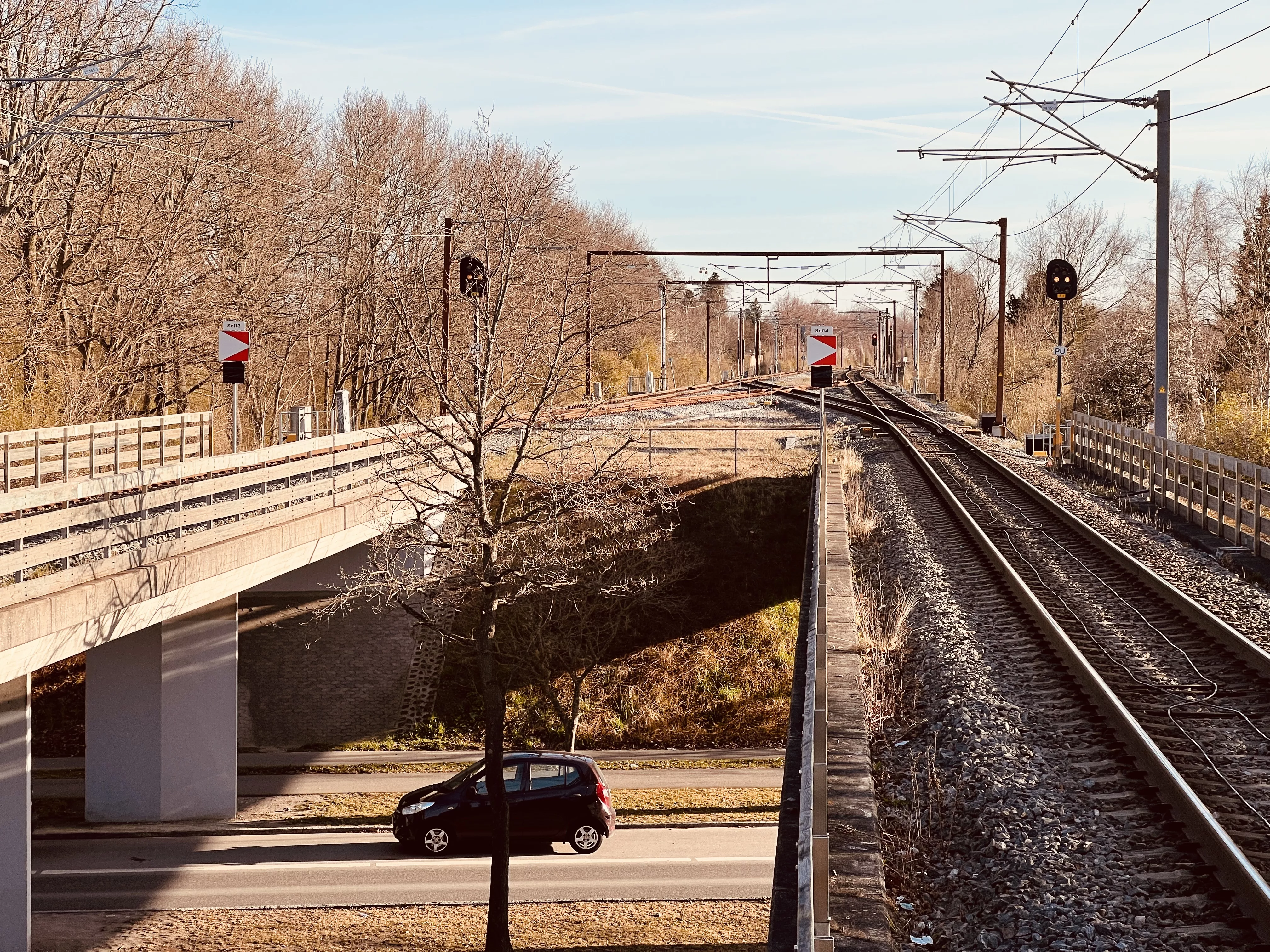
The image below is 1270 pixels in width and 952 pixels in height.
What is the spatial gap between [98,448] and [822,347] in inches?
520

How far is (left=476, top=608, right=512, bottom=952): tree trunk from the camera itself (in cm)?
1417

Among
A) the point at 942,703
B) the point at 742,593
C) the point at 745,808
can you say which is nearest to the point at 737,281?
the point at 742,593

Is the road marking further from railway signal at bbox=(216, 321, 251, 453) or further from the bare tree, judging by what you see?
the bare tree

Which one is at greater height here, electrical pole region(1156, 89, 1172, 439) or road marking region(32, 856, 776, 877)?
electrical pole region(1156, 89, 1172, 439)

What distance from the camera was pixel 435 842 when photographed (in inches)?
721

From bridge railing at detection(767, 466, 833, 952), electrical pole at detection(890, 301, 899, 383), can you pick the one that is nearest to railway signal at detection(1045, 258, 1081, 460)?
bridge railing at detection(767, 466, 833, 952)

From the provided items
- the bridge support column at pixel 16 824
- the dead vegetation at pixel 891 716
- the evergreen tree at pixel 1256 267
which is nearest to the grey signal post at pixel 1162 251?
the dead vegetation at pixel 891 716

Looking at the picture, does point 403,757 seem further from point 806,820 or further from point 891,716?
point 806,820

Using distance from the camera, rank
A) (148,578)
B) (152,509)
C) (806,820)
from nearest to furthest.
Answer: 1. (806,820)
2. (148,578)
3. (152,509)

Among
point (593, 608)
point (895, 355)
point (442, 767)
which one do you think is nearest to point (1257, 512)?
point (593, 608)

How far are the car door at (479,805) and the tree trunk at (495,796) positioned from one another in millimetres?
2628

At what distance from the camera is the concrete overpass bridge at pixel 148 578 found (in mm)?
12289

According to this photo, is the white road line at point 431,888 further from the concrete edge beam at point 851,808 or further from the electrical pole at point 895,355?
the electrical pole at point 895,355

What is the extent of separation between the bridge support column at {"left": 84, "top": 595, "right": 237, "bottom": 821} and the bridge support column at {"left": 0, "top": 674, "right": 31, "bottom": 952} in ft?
18.5
